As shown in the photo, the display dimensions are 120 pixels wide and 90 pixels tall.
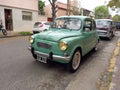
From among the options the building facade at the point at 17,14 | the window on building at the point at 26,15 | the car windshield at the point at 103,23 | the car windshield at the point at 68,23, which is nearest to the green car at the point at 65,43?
the car windshield at the point at 68,23

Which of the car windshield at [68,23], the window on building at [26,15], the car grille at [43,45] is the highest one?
the window on building at [26,15]

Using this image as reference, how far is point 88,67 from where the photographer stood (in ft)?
18.1

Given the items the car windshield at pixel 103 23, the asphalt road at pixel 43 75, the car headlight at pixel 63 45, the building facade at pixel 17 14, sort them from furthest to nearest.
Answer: the building facade at pixel 17 14, the car windshield at pixel 103 23, the car headlight at pixel 63 45, the asphalt road at pixel 43 75

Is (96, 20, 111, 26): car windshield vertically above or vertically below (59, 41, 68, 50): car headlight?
above

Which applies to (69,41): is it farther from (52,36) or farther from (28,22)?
(28,22)

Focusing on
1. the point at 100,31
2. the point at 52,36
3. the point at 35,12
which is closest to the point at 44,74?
the point at 52,36

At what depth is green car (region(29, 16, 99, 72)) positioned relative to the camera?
4.51 metres

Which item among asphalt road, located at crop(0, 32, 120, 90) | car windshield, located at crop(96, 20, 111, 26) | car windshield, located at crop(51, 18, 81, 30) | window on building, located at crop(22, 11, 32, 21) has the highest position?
window on building, located at crop(22, 11, 32, 21)

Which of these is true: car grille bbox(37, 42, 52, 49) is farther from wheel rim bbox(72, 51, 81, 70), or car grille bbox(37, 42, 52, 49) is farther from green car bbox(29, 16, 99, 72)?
wheel rim bbox(72, 51, 81, 70)

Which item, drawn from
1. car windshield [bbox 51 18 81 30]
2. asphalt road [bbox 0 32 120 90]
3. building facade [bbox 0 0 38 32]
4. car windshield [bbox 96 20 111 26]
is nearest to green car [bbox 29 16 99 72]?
car windshield [bbox 51 18 81 30]

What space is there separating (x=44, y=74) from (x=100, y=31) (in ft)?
28.9

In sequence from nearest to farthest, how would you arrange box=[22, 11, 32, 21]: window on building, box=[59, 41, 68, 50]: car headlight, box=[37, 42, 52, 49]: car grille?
box=[59, 41, 68, 50]: car headlight → box=[37, 42, 52, 49]: car grille → box=[22, 11, 32, 21]: window on building

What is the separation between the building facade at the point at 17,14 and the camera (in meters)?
16.6

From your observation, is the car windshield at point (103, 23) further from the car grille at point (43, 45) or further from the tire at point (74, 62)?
the car grille at point (43, 45)
